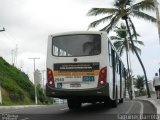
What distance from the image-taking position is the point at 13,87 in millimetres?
53406

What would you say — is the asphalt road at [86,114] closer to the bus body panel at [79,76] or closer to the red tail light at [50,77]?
the bus body panel at [79,76]

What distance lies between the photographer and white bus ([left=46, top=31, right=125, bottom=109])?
17.8 m

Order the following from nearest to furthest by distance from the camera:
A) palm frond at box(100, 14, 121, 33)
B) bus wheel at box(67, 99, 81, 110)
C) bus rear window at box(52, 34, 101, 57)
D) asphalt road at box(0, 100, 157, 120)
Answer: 1. asphalt road at box(0, 100, 157, 120)
2. bus rear window at box(52, 34, 101, 57)
3. bus wheel at box(67, 99, 81, 110)
4. palm frond at box(100, 14, 121, 33)

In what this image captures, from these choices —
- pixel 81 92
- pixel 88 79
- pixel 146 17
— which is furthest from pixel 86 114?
pixel 146 17

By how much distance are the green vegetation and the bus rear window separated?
96.3ft

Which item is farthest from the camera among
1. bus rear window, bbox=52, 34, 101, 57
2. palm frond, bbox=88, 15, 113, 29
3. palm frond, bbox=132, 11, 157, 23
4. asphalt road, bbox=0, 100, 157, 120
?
palm frond, bbox=88, 15, 113, 29

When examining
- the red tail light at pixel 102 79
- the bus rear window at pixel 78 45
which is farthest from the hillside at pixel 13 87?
the red tail light at pixel 102 79

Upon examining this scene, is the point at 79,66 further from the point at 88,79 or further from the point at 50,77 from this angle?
the point at 50,77

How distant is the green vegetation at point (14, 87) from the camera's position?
51.4 meters

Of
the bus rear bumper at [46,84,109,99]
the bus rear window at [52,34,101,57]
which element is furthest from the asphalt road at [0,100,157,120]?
the bus rear window at [52,34,101,57]

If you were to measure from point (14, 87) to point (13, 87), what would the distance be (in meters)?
0.32

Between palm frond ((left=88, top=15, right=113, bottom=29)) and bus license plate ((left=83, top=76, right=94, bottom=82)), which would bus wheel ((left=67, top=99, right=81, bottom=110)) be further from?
palm frond ((left=88, top=15, right=113, bottom=29))

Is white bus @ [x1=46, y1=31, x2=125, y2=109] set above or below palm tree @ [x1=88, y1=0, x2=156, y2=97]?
below

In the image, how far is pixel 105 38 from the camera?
60.4 ft
